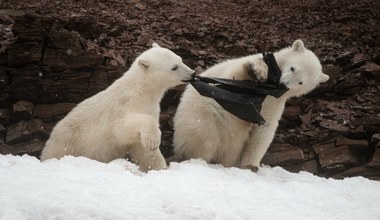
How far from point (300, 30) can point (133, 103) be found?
10281mm

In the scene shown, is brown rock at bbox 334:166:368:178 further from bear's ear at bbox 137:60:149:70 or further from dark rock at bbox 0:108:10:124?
dark rock at bbox 0:108:10:124

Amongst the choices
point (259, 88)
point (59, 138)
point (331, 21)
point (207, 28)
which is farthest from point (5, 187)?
point (331, 21)

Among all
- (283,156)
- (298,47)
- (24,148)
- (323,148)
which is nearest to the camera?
(298,47)

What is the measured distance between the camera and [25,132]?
8.69 m

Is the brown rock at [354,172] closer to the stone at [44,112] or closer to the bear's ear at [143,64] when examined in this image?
the bear's ear at [143,64]

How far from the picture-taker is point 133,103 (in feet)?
20.9

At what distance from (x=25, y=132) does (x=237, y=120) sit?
4.32m

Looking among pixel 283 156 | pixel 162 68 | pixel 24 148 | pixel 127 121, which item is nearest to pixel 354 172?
pixel 283 156

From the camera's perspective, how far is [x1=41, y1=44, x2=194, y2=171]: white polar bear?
5.94 metres

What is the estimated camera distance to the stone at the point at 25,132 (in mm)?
8594

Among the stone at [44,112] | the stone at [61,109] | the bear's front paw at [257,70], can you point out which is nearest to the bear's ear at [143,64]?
the bear's front paw at [257,70]

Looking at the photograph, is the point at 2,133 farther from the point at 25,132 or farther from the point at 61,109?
the point at 61,109

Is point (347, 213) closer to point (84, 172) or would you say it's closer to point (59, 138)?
point (84, 172)

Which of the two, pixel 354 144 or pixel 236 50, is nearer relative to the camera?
pixel 354 144
